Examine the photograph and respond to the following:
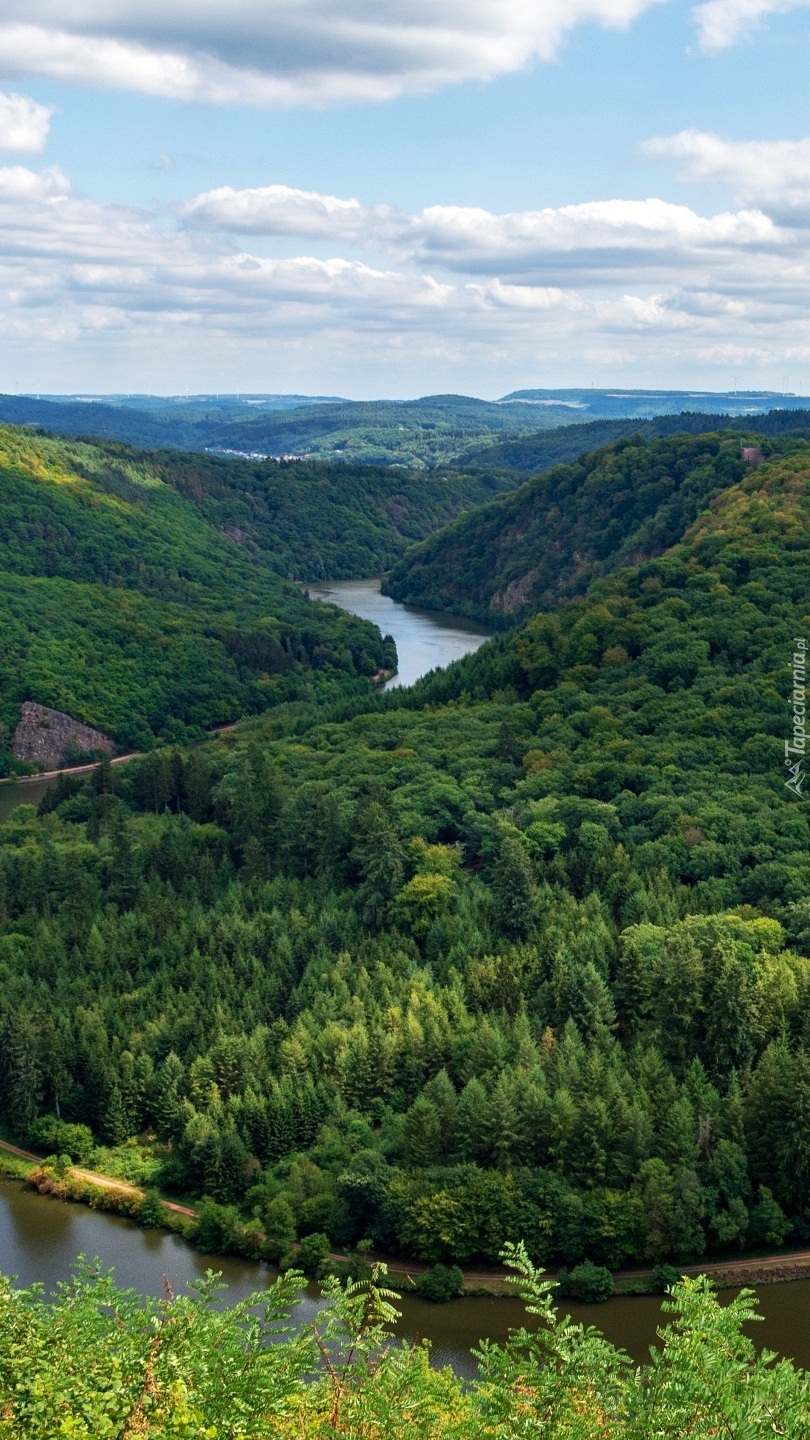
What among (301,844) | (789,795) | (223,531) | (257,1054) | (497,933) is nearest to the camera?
(257,1054)

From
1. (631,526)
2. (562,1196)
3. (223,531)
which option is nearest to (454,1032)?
(562,1196)

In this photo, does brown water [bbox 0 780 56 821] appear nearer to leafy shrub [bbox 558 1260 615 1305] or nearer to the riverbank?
the riverbank

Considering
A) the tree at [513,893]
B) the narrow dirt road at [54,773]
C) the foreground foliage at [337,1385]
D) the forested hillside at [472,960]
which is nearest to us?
the foreground foliage at [337,1385]

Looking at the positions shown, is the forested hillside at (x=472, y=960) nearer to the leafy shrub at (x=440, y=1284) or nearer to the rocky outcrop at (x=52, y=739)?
the leafy shrub at (x=440, y=1284)

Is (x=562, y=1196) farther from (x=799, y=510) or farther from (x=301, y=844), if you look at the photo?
(x=799, y=510)

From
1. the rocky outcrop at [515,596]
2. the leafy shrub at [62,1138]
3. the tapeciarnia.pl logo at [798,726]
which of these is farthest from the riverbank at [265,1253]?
the rocky outcrop at [515,596]

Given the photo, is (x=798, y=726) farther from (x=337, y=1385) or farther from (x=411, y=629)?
(x=411, y=629)
